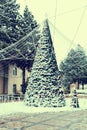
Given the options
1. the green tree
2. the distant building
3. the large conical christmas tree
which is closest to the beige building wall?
the distant building

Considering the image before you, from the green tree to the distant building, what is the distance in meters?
14.6

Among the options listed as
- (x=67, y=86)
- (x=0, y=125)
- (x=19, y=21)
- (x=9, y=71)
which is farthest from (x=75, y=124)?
(x=67, y=86)

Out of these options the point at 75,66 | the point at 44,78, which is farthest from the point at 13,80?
the point at 44,78

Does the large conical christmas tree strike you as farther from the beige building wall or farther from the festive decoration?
the beige building wall

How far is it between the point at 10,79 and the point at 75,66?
2136 centimetres

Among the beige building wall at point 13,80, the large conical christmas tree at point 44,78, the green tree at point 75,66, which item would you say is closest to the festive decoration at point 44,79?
the large conical christmas tree at point 44,78

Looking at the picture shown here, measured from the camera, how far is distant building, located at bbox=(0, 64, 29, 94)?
42.5 m

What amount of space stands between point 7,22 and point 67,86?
24.0m

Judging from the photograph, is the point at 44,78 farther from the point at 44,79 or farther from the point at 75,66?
the point at 75,66

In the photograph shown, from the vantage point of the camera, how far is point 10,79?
47.3m

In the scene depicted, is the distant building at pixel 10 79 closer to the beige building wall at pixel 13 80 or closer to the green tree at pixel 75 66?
the beige building wall at pixel 13 80

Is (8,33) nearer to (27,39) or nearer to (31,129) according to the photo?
(27,39)

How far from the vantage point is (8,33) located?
36.8 meters

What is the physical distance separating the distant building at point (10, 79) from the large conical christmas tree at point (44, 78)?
15.7m
